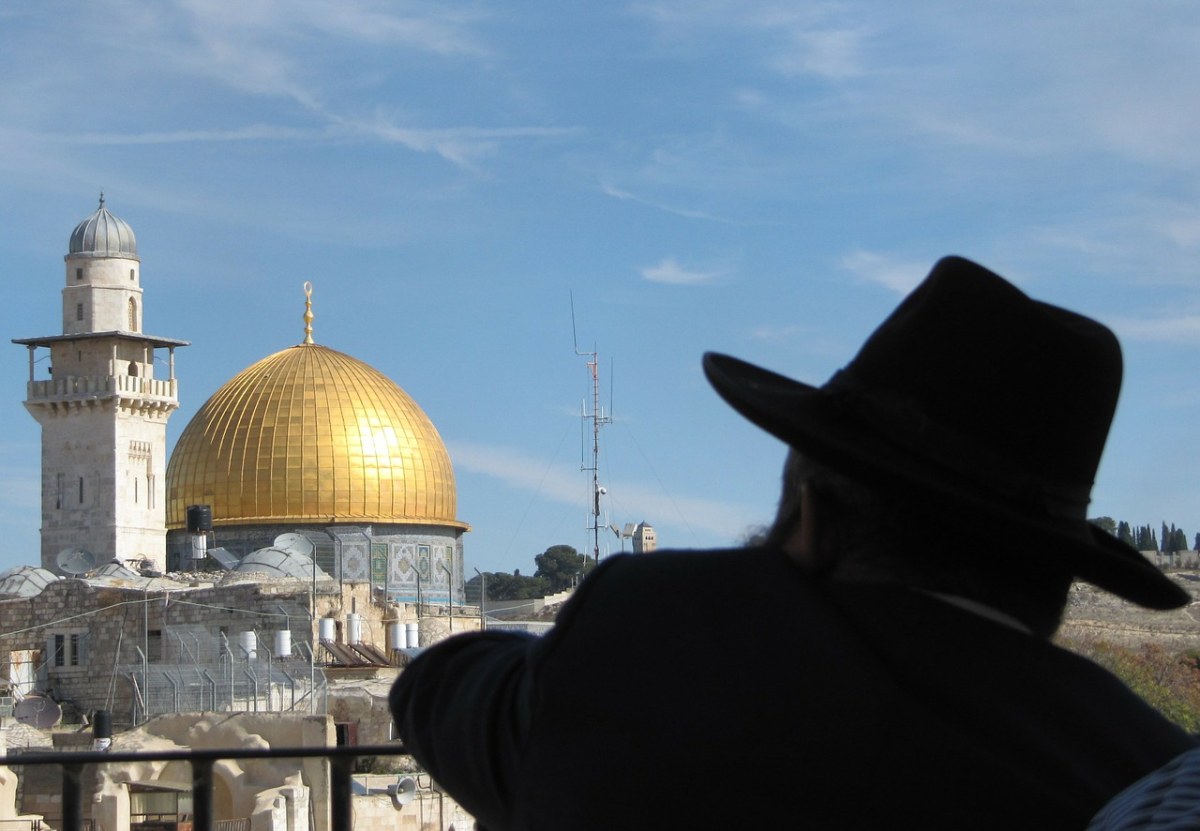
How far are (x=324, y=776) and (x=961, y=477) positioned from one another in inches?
88.4

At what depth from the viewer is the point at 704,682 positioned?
1.71 metres

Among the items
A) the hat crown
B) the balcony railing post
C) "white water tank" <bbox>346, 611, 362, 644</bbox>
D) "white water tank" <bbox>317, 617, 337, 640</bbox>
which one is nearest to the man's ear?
the hat crown

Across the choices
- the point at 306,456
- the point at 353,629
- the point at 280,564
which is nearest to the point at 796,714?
the point at 353,629

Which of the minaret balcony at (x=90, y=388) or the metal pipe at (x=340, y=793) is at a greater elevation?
the minaret balcony at (x=90, y=388)

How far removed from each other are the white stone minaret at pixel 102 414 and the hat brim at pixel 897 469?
133 ft

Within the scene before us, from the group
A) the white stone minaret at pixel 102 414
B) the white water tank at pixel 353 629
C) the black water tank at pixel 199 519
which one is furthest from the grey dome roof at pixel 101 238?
the white water tank at pixel 353 629

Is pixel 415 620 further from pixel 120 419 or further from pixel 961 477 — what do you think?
pixel 961 477

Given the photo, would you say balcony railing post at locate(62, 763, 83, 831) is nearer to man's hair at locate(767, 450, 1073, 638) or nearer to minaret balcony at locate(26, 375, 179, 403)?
man's hair at locate(767, 450, 1073, 638)

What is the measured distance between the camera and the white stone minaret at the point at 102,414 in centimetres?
4112

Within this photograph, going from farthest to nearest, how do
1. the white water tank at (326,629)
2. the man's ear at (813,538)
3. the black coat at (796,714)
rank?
the white water tank at (326,629) < the man's ear at (813,538) < the black coat at (796,714)

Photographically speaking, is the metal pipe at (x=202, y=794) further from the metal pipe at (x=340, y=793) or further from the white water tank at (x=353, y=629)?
the white water tank at (x=353, y=629)

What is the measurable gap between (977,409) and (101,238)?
135 feet

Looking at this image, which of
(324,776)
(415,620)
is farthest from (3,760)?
(415,620)

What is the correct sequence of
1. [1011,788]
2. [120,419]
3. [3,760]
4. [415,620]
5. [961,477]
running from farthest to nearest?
[120,419]
[415,620]
[3,760]
[961,477]
[1011,788]
